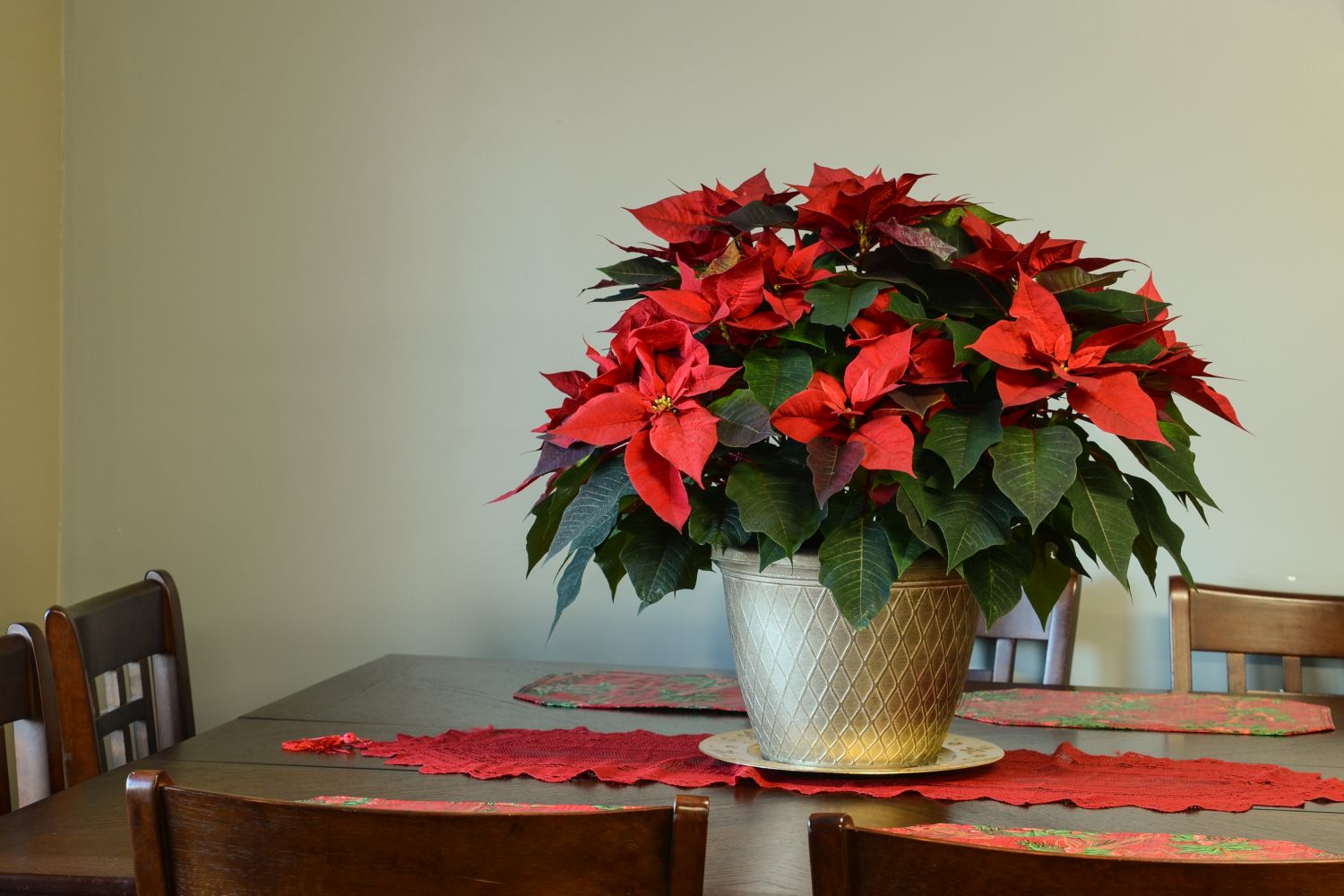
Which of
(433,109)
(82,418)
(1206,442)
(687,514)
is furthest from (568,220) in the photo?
(687,514)

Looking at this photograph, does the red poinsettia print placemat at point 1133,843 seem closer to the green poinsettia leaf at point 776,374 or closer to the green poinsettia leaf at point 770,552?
the green poinsettia leaf at point 770,552

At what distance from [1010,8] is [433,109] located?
977 mm

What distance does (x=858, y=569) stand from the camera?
0.92 m

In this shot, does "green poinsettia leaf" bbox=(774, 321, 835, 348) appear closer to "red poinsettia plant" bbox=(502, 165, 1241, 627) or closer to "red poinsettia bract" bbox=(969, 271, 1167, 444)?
"red poinsettia plant" bbox=(502, 165, 1241, 627)

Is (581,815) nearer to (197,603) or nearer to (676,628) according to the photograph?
(676,628)

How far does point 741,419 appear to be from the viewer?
2.95 feet

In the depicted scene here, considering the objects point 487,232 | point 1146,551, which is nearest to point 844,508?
point 1146,551

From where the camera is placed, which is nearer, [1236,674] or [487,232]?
[1236,674]

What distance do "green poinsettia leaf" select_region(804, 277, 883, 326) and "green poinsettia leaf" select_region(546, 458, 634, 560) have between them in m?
0.19

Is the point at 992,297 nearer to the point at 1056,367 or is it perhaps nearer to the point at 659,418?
the point at 1056,367

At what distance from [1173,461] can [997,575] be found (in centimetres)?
16

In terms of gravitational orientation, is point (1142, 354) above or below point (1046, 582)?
above

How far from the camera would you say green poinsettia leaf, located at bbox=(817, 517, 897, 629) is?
90 cm

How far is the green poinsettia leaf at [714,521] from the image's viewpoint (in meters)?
0.96
